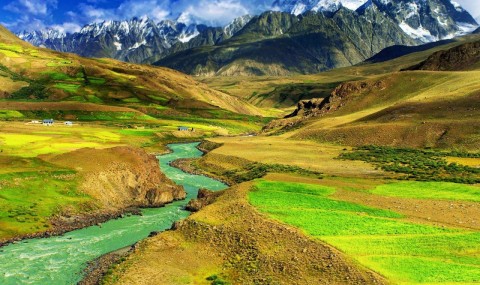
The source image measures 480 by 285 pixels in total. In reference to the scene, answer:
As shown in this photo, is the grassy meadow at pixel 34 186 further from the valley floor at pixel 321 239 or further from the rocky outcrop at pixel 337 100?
the rocky outcrop at pixel 337 100

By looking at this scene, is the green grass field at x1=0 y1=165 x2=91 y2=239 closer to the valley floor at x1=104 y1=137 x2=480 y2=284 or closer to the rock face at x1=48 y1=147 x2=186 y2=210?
the rock face at x1=48 y1=147 x2=186 y2=210

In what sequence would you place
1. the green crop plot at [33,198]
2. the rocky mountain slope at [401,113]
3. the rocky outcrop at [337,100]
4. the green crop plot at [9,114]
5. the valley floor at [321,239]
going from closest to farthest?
the valley floor at [321,239] → the green crop plot at [33,198] → the rocky mountain slope at [401,113] → the rocky outcrop at [337,100] → the green crop plot at [9,114]

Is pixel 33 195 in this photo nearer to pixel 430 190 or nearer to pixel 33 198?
pixel 33 198

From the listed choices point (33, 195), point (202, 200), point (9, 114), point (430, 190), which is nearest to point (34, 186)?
point (33, 195)

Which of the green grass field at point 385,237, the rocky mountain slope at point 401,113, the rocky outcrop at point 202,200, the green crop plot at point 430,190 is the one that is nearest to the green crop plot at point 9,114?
the rocky mountain slope at point 401,113

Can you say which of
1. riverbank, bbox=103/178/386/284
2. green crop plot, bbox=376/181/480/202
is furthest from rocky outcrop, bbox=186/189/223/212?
green crop plot, bbox=376/181/480/202

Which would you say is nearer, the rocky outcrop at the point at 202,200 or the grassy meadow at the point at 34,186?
the grassy meadow at the point at 34,186

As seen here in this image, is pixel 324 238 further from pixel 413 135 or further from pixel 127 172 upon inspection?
pixel 413 135

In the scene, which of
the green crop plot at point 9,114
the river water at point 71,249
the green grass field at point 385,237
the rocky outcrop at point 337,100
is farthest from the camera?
the green crop plot at point 9,114
